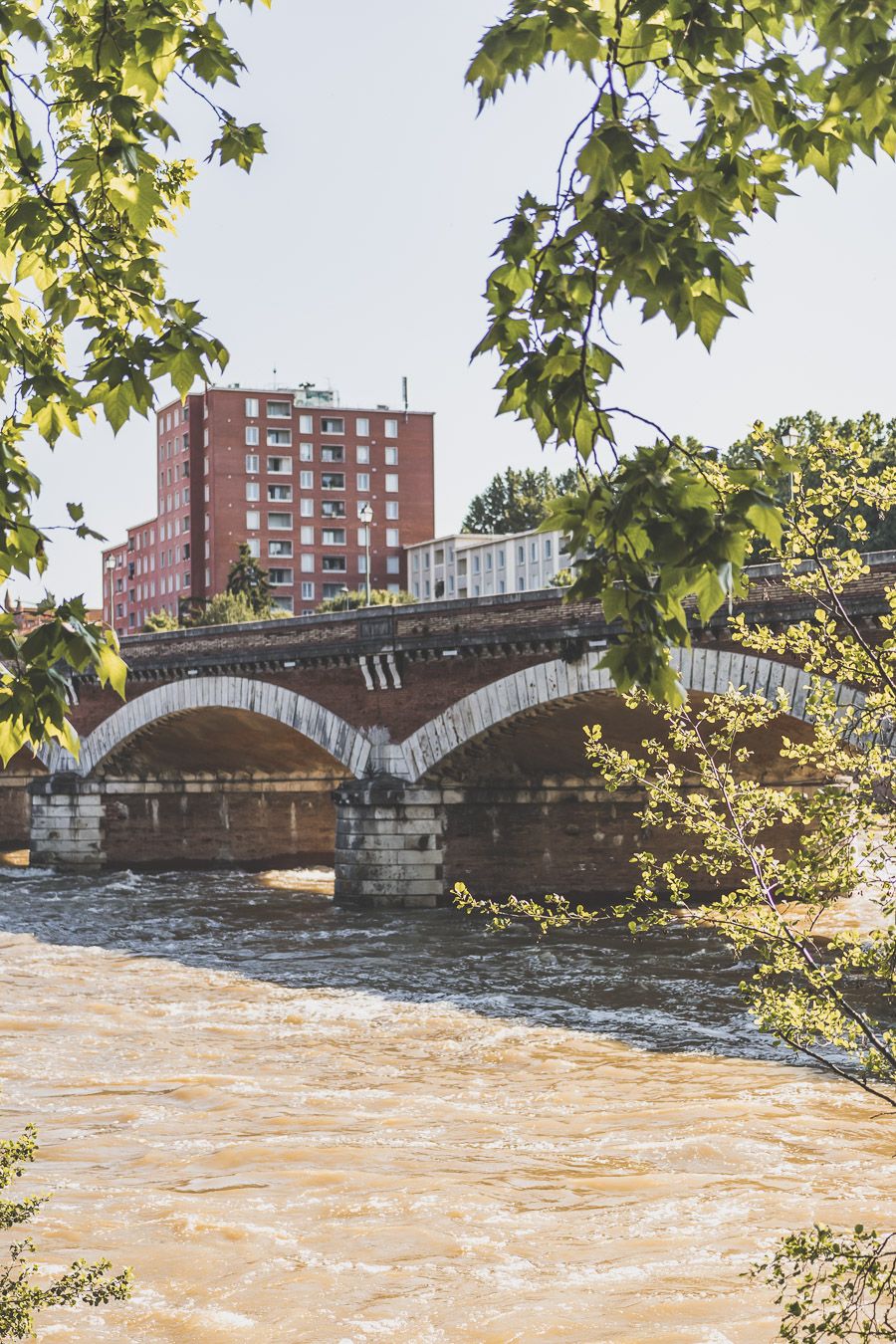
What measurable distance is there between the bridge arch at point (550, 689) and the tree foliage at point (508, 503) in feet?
265

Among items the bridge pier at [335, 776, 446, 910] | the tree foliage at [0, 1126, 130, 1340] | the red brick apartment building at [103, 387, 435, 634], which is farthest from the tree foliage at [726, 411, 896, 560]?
the red brick apartment building at [103, 387, 435, 634]

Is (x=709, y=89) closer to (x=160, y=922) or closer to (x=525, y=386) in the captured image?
(x=525, y=386)

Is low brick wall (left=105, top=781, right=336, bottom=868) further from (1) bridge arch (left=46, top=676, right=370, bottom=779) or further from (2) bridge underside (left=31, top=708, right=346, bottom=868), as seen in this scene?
(1) bridge arch (left=46, top=676, right=370, bottom=779)

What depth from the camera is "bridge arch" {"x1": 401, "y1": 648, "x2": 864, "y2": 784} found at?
21.2 meters

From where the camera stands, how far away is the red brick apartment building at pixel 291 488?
300 feet

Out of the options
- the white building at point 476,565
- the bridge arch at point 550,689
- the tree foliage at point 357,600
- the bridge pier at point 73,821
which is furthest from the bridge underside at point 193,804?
the white building at point 476,565

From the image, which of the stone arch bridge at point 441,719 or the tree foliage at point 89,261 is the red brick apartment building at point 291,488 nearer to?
the stone arch bridge at point 441,719

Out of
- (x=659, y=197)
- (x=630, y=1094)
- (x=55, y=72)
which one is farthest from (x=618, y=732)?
(x=659, y=197)

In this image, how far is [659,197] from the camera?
160 inches

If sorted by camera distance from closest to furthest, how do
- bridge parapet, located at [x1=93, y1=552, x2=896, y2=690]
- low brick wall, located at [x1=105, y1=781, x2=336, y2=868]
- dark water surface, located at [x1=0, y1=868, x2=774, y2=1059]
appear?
dark water surface, located at [x1=0, y1=868, x2=774, y2=1059] → bridge parapet, located at [x1=93, y1=552, x2=896, y2=690] → low brick wall, located at [x1=105, y1=781, x2=336, y2=868]

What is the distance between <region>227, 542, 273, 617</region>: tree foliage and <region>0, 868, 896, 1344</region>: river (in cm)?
6202

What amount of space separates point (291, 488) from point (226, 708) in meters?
62.4

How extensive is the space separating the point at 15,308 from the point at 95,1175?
720cm

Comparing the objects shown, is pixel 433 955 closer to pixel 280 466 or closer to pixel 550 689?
pixel 550 689
